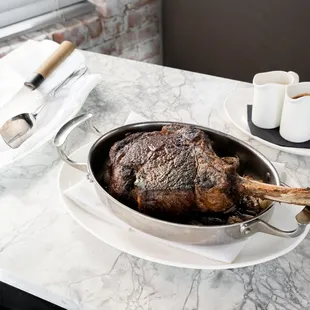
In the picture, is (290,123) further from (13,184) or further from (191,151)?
(13,184)

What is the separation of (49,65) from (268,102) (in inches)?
18.8

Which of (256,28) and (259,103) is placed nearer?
(259,103)

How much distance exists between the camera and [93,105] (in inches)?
43.1

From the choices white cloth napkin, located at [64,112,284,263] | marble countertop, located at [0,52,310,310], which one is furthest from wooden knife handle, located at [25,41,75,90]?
white cloth napkin, located at [64,112,284,263]

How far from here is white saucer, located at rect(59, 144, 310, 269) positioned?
0.66 metres

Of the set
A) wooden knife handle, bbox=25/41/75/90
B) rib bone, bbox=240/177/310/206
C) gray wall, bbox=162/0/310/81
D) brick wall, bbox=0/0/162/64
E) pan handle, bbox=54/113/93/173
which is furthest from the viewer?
gray wall, bbox=162/0/310/81

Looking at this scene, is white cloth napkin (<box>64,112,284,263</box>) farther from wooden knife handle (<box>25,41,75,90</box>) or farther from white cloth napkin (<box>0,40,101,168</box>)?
wooden knife handle (<box>25,41,75,90</box>)

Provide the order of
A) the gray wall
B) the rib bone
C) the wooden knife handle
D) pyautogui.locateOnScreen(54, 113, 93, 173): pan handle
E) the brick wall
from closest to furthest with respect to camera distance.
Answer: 1. the rib bone
2. pyautogui.locateOnScreen(54, 113, 93, 173): pan handle
3. the wooden knife handle
4. the brick wall
5. the gray wall

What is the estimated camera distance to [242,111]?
104 cm

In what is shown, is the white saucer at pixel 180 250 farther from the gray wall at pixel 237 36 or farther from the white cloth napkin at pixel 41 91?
the gray wall at pixel 237 36

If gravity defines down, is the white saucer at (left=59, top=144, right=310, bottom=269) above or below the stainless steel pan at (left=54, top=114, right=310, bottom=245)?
below

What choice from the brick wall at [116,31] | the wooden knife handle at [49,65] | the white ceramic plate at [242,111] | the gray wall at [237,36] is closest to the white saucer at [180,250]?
the white ceramic plate at [242,111]

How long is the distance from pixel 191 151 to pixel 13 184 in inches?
12.7

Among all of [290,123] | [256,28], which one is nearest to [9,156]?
[290,123]
